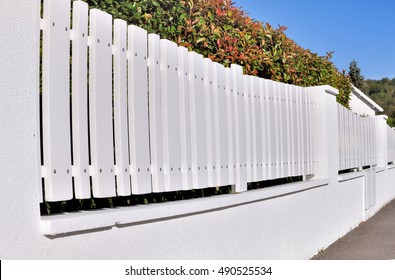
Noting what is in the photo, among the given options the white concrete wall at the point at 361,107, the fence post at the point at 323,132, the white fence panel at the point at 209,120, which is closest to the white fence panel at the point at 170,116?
the white fence panel at the point at 209,120

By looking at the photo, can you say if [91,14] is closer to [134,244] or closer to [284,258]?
[134,244]

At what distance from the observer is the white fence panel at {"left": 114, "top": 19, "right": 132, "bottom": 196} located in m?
3.95

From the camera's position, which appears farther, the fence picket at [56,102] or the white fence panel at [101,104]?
the white fence panel at [101,104]

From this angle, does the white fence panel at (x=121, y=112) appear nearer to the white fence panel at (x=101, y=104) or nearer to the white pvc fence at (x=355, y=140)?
the white fence panel at (x=101, y=104)

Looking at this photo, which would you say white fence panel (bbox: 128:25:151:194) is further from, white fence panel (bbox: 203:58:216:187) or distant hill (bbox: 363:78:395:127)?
distant hill (bbox: 363:78:395:127)

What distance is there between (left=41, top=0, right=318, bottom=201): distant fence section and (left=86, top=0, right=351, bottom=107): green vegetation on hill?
76 centimetres

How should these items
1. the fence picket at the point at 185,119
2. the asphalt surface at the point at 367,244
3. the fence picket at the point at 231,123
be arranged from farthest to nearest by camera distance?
1. the asphalt surface at the point at 367,244
2. the fence picket at the point at 231,123
3. the fence picket at the point at 185,119

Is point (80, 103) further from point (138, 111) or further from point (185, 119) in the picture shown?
point (185, 119)

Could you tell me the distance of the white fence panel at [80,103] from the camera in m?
3.58

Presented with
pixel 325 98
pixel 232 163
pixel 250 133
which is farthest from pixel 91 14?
pixel 325 98

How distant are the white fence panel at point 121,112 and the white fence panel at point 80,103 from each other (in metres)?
0.33

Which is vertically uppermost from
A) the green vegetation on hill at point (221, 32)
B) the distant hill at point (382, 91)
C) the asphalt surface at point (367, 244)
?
the distant hill at point (382, 91)

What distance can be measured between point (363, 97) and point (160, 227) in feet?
142

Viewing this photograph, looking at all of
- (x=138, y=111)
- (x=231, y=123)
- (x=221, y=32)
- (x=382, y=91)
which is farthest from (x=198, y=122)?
(x=382, y=91)
